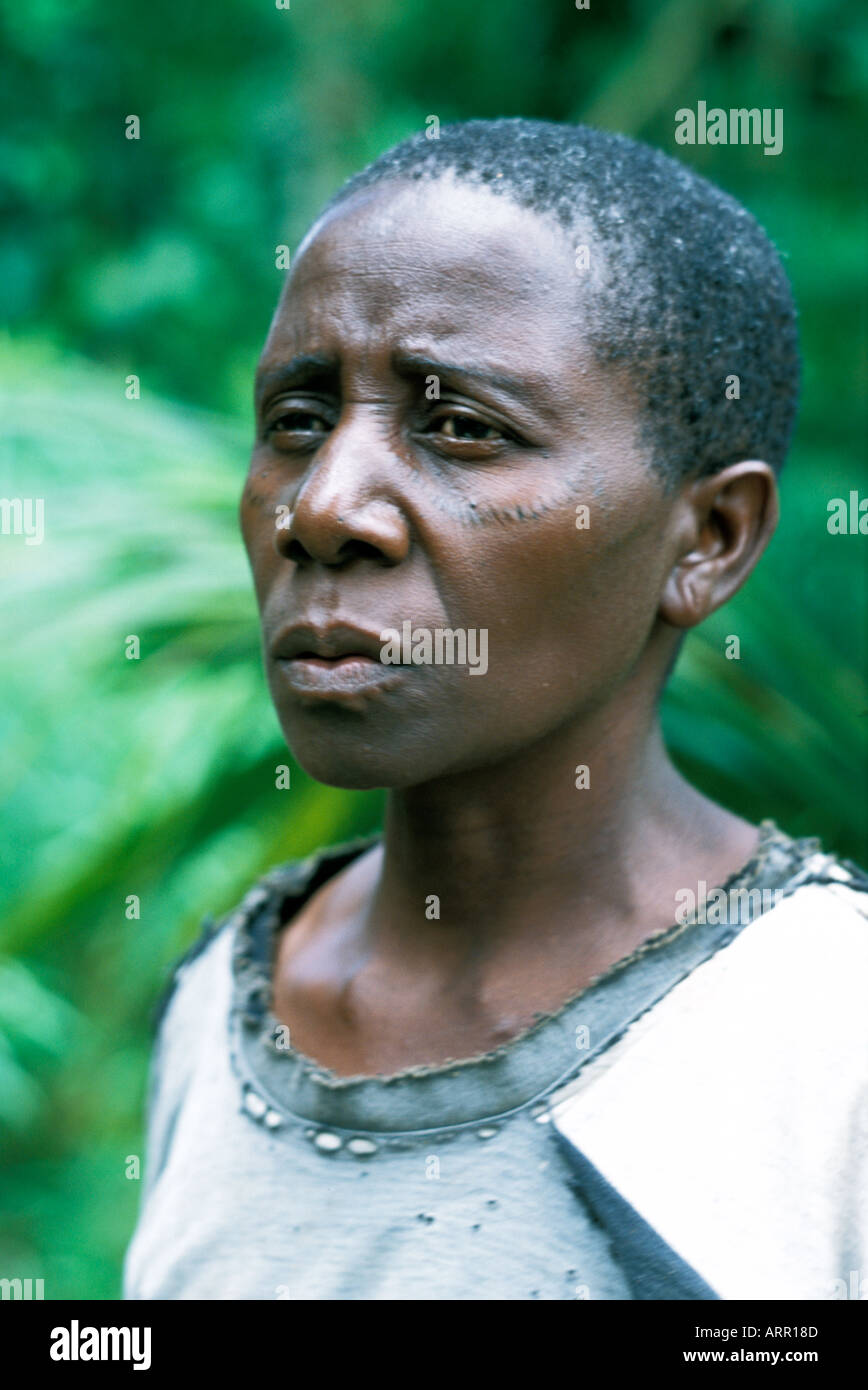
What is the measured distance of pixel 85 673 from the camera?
3010 mm

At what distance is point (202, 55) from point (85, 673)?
10.5 ft

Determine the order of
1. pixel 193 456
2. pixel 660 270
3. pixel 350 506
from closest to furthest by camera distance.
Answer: pixel 350 506 < pixel 660 270 < pixel 193 456

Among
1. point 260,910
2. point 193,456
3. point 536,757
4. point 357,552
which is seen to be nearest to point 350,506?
point 357,552

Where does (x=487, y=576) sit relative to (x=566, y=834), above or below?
above

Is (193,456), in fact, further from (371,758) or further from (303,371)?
(371,758)

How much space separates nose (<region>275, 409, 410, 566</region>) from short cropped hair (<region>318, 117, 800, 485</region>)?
1.02ft

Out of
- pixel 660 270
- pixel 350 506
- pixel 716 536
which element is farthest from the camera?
pixel 716 536

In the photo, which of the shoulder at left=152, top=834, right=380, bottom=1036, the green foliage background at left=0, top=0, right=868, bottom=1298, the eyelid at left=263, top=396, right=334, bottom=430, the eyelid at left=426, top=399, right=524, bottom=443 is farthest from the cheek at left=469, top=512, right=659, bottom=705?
the green foliage background at left=0, top=0, right=868, bottom=1298

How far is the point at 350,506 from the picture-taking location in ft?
5.43

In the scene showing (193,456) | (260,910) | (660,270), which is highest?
(193,456)

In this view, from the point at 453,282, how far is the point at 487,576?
1.20 ft

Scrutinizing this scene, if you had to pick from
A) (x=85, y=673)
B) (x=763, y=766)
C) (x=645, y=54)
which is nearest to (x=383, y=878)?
(x=763, y=766)

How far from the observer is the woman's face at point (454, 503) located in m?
1.68
